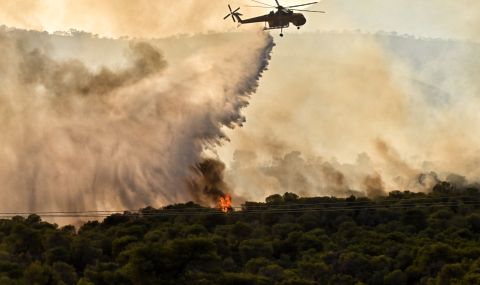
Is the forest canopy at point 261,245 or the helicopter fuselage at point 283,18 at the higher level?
the helicopter fuselage at point 283,18

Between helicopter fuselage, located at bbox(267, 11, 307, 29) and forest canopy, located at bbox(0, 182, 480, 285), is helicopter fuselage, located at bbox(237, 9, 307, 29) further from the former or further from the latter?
forest canopy, located at bbox(0, 182, 480, 285)

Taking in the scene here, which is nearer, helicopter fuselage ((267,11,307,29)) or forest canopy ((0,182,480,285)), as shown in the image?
forest canopy ((0,182,480,285))

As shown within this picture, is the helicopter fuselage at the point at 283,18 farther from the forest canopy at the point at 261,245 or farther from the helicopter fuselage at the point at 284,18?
the forest canopy at the point at 261,245

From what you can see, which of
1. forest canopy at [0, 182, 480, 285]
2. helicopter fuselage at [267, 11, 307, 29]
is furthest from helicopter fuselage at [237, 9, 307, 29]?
forest canopy at [0, 182, 480, 285]

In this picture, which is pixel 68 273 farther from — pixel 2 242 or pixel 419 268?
pixel 419 268

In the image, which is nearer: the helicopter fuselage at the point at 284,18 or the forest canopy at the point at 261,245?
the forest canopy at the point at 261,245

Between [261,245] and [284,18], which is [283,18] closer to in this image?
[284,18]

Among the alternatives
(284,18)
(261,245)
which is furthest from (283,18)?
(261,245)

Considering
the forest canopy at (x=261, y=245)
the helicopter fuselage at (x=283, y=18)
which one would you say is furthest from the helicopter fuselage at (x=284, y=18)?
the forest canopy at (x=261, y=245)

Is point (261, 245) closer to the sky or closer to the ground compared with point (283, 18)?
closer to the ground

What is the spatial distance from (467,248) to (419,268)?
1419cm

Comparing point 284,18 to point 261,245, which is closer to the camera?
point 284,18

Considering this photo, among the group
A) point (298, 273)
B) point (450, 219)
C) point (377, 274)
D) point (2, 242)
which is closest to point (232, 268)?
point (298, 273)

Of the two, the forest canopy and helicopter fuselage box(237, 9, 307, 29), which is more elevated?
helicopter fuselage box(237, 9, 307, 29)
